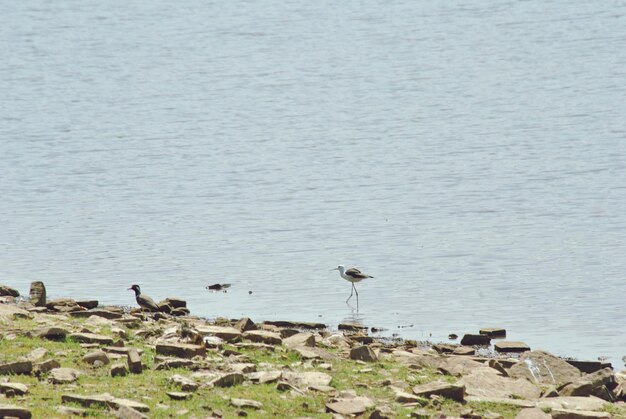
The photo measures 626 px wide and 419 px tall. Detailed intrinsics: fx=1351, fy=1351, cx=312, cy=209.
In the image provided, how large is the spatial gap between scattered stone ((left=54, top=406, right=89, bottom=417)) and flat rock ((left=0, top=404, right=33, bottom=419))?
41 centimetres

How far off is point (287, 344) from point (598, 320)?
5798mm

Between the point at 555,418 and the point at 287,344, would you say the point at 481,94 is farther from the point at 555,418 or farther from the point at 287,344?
the point at 555,418

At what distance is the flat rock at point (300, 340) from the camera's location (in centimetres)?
1689

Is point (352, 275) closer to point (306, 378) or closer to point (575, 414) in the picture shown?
point (306, 378)

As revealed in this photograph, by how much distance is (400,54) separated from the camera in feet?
184

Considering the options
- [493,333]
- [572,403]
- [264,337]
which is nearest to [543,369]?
[572,403]

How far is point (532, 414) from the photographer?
13.3m

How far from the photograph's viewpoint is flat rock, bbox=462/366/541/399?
14.6 meters

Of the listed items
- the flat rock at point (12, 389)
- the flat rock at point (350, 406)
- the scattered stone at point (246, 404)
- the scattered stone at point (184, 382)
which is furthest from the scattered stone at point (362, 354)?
the flat rock at point (12, 389)

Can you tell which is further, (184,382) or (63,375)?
(63,375)

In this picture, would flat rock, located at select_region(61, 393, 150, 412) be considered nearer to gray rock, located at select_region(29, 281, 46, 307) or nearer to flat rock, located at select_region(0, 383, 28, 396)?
flat rock, located at select_region(0, 383, 28, 396)

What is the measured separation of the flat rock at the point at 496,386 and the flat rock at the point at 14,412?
4841 millimetres

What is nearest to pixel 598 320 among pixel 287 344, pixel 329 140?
pixel 287 344

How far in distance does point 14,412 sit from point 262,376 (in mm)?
3072
